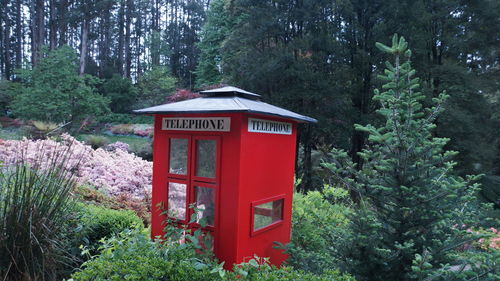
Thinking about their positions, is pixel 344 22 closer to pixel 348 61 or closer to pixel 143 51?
pixel 348 61

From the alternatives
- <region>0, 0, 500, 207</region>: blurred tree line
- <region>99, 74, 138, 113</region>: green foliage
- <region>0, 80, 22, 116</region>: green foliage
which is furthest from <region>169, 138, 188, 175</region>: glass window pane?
<region>99, 74, 138, 113</region>: green foliage

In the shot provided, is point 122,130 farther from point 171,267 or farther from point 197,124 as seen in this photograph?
point 171,267

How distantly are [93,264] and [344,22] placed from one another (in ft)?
37.3

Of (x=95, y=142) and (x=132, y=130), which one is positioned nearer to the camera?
(x=95, y=142)

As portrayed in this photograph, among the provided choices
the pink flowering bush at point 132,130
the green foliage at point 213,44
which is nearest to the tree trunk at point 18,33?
the green foliage at point 213,44

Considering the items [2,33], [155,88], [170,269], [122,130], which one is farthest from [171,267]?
[2,33]

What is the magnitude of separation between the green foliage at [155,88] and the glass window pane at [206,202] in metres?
18.3

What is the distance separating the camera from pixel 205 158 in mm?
3047

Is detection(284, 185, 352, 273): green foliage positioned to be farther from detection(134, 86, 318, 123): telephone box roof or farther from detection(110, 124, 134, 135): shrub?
detection(110, 124, 134, 135): shrub

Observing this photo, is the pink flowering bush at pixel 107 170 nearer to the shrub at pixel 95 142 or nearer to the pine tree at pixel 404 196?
the shrub at pixel 95 142

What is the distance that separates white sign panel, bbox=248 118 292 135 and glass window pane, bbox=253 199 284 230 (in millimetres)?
755

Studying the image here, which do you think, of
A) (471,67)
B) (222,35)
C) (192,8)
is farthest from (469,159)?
(192,8)

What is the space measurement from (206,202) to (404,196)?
1.75 meters

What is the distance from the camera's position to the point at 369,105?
11227 millimetres
